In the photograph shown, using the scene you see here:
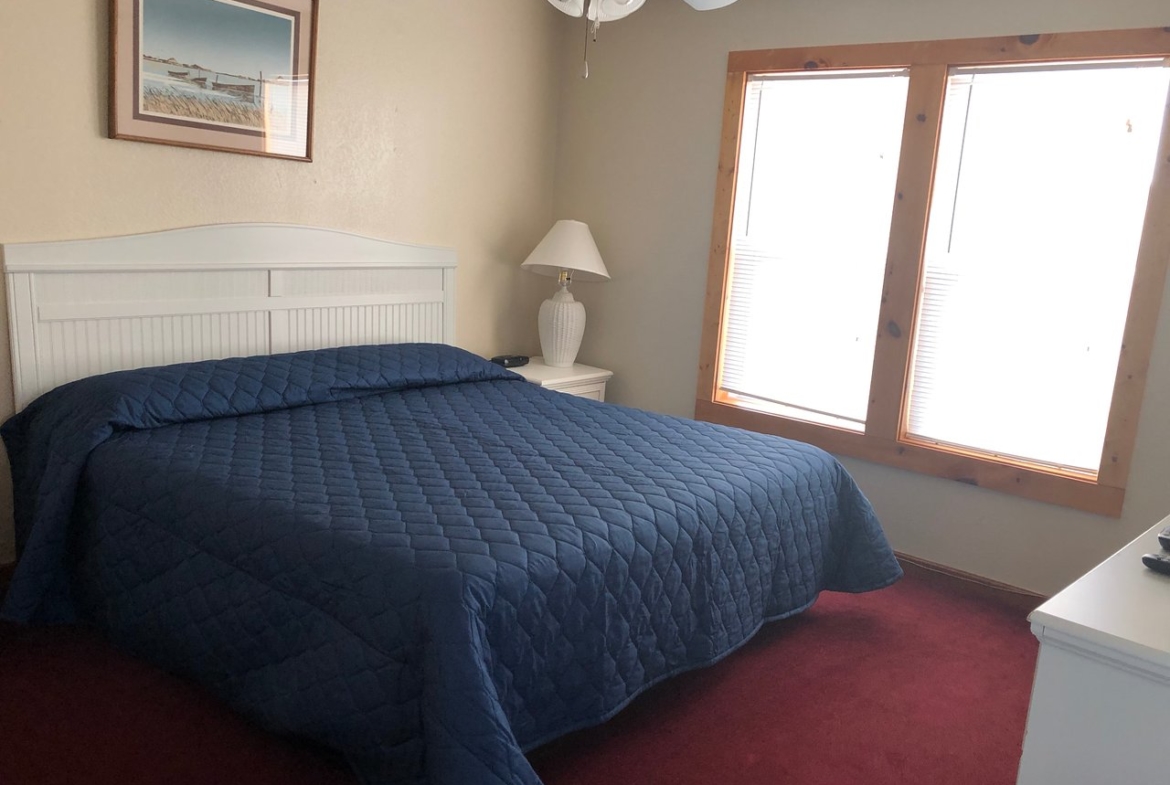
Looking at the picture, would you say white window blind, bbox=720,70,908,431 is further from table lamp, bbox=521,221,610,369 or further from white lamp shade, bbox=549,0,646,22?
white lamp shade, bbox=549,0,646,22

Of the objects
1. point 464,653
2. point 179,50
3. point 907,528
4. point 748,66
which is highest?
point 748,66

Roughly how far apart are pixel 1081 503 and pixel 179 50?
323 centimetres

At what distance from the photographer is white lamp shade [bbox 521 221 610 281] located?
3.90m

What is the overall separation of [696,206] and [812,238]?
535 mm

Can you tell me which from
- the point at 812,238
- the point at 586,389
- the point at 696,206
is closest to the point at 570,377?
the point at 586,389

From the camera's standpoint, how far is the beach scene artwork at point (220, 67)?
9.32ft

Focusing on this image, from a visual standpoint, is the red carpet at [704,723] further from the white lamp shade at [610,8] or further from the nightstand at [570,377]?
the white lamp shade at [610,8]

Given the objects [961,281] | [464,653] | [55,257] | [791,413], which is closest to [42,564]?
[55,257]

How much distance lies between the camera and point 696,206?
3.91 m

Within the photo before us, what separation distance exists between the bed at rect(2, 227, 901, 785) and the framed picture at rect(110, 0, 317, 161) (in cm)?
32

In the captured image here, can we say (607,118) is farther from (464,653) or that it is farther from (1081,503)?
(464,653)

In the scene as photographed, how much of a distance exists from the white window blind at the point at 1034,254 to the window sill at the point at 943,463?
7 centimetres

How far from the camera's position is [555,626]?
188cm

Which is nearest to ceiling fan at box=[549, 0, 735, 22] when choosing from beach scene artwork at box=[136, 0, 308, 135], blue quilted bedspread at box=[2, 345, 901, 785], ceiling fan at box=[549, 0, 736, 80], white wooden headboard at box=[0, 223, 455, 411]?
ceiling fan at box=[549, 0, 736, 80]
